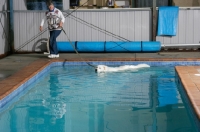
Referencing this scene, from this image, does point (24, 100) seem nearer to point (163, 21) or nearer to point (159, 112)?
point (159, 112)

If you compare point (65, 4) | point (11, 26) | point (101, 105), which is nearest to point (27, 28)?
point (11, 26)

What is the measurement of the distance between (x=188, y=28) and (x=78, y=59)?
3765mm

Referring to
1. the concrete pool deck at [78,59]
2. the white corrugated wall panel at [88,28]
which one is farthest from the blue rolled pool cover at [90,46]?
the white corrugated wall panel at [88,28]

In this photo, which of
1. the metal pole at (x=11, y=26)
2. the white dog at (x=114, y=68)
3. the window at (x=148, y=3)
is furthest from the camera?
the window at (x=148, y=3)

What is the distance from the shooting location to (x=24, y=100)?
24.3 ft

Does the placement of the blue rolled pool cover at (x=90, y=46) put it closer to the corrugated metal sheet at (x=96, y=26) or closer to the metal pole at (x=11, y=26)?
the corrugated metal sheet at (x=96, y=26)

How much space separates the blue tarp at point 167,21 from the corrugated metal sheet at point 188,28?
0.16 meters

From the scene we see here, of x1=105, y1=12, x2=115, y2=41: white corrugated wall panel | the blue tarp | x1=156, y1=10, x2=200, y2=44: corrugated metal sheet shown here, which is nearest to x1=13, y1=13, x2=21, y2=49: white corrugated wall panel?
x1=105, y1=12, x2=115, y2=41: white corrugated wall panel

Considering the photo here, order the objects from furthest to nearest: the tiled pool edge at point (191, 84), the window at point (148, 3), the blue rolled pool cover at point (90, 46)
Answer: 1. the window at point (148, 3)
2. the blue rolled pool cover at point (90, 46)
3. the tiled pool edge at point (191, 84)

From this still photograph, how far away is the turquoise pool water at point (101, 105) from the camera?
19.0 feet

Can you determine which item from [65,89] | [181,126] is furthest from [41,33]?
[181,126]

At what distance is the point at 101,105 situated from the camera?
7.03 m

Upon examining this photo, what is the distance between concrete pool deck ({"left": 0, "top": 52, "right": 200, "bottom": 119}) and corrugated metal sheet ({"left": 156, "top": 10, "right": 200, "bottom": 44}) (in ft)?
2.41

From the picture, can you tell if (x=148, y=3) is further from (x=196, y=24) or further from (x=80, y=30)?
(x=80, y=30)
